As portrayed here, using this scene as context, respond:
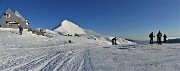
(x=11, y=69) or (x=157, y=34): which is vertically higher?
(x=157, y=34)

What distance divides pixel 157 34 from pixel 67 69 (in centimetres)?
2104

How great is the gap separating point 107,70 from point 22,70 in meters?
4.06

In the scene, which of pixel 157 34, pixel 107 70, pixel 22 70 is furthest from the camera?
pixel 157 34

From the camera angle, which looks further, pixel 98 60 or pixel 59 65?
pixel 98 60

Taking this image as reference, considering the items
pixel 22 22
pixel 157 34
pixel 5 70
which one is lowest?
pixel 5 70

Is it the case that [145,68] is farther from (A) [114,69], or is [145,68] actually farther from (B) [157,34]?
(B) [157,34]

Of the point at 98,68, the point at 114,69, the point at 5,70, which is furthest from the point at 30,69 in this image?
the point at 114,69

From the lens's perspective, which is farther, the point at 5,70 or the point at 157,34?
the point at 157,34

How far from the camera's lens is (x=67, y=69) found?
36.8ft

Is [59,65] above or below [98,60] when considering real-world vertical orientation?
below

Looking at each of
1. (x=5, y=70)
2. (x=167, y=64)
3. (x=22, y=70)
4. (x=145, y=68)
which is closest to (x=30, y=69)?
(x=22, y=70)

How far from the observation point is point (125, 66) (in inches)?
462

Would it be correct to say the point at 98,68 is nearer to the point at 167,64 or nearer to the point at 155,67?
the point at 155,67

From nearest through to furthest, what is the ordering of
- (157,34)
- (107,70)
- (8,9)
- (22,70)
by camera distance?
1. (107,70)
2. (22,70)
3. (157,34)
4. (8,9)
